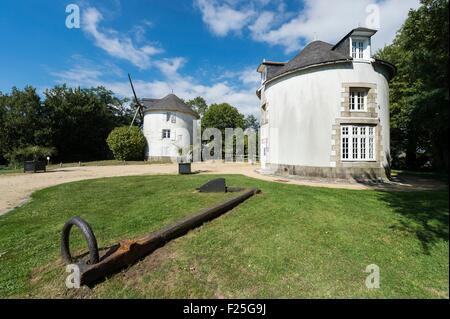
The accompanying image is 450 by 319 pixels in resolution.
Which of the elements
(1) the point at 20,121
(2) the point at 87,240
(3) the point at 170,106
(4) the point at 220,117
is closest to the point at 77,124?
(1) the point at 20,121

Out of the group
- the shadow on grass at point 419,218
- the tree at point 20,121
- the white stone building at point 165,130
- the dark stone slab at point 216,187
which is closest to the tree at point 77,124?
the tree at point 20,121

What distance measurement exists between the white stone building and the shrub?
1929 millimetres

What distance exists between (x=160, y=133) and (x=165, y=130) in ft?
2.72

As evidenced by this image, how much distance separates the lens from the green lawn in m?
3.08

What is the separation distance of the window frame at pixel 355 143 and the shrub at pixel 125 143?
2572 centimetres

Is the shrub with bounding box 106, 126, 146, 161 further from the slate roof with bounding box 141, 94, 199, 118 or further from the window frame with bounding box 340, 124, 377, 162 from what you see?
the window frame with bounding box 340, 124, 377, 162

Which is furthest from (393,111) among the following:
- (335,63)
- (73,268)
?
(73,268)

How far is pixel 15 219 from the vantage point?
243 inches

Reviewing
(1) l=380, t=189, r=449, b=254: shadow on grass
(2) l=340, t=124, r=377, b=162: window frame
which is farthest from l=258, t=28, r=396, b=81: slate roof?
(1) l=380, t=189, r=449, b=254: shadow on grass

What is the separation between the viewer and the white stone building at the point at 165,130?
1275 inches

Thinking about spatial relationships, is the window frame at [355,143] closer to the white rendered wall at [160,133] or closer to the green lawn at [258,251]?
the green lawn at [258,251]

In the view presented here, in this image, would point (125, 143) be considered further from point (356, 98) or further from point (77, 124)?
point (356, 98)
